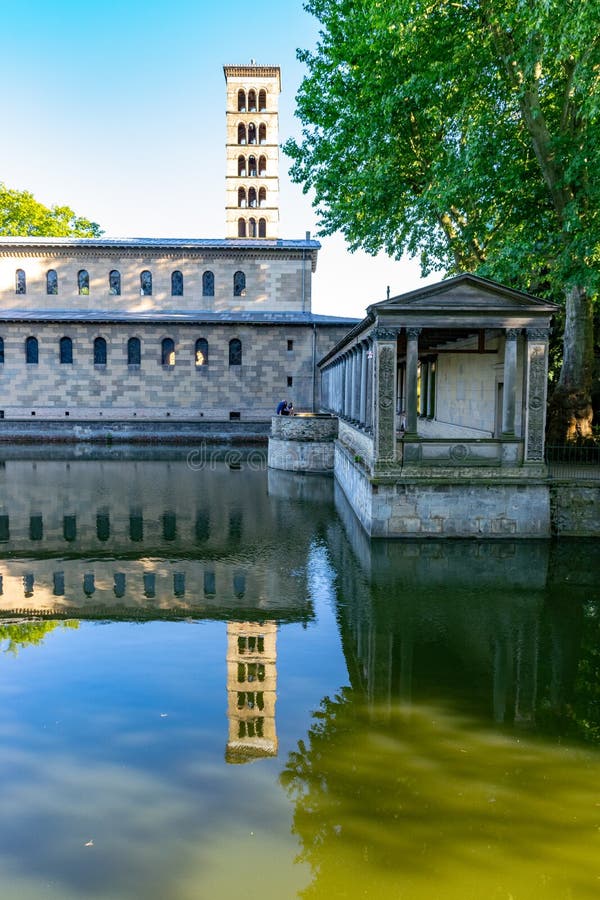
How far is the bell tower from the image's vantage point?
165 ft

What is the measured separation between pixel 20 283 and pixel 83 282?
14.0 ft

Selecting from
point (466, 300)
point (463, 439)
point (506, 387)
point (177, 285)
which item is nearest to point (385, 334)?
point (466, 300)

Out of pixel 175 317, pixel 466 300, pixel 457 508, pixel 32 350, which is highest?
pixel 175 317

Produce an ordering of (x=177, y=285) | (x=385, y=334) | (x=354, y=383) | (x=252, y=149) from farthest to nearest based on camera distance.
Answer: (x=252, y=149), (x=177, y=285), (x=354, y=383), (x=385, y=334)

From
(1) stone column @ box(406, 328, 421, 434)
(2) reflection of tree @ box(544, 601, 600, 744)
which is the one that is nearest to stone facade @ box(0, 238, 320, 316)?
(1) stone column @ box(406, 328, 421, 434)

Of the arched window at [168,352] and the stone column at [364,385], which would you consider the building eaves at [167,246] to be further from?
the stone column at [364,385]

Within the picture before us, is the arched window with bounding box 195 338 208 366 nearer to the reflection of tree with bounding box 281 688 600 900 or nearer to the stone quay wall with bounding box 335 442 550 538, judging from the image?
the stone quay wall with bounding box 335 442 550 538

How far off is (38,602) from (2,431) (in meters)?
31.4

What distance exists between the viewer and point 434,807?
643cm

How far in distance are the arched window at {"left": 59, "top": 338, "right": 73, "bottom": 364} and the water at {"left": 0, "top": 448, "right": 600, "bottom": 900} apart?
27.9 meters

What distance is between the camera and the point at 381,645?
35.1 ft

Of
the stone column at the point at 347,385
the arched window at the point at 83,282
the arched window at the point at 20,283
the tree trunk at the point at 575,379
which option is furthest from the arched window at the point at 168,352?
the tree trunk at the point at 575,379

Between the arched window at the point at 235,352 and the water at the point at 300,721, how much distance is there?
2676 centimetres

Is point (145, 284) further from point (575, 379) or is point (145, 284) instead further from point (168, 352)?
point (575, 379)
